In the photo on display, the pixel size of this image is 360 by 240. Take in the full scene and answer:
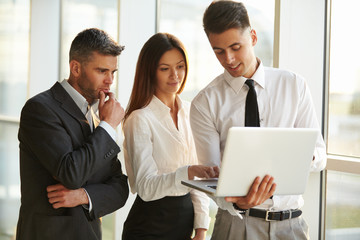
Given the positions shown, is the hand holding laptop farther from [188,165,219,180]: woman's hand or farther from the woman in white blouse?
the woman in white blouse

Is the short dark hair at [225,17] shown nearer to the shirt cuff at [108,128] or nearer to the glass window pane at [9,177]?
the shirt cuff at [108,128]

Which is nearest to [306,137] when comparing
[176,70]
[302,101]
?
[302,101]

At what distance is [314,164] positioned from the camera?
7.00 ft

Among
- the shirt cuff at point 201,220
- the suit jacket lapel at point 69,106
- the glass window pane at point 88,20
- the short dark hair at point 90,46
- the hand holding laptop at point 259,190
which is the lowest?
the shirt cuff at point 201,220

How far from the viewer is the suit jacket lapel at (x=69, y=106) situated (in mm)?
2234

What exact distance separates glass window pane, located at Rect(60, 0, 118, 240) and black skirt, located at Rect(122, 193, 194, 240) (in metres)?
2.37

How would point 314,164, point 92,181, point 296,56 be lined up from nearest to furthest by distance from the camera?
point 314,164 < point 92,181 < point 296,56

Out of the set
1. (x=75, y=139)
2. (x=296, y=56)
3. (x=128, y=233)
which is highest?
(x=296, y=56)

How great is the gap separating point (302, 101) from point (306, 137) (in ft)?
1.48

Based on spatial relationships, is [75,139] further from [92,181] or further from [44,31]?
[44,31]

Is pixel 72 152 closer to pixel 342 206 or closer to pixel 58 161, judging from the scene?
pixel 58 161

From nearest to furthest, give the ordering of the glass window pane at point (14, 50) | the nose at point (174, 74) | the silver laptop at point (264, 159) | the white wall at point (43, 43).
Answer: the silver laptop at point (264, 159) → the nose at point (174, 74) → the white wall at point (43, 43) → the glass window pane at point (14, 50)

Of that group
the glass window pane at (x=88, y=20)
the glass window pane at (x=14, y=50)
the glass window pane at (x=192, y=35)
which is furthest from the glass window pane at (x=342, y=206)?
the glass window pane at (x=14, y=50)

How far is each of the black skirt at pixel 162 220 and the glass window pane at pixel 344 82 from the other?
1266 mm
